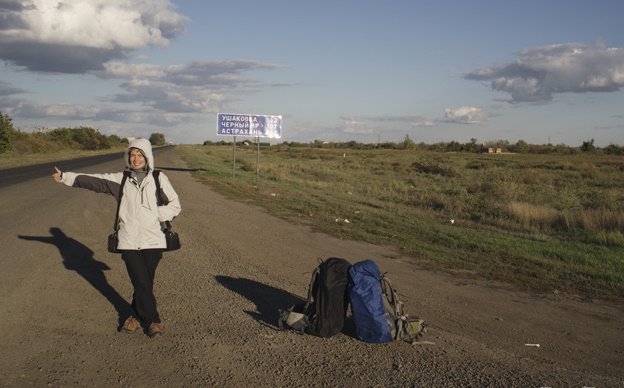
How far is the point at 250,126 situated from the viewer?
28750 millimetres

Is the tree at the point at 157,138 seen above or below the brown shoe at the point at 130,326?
above

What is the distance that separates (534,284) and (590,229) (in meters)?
6.91

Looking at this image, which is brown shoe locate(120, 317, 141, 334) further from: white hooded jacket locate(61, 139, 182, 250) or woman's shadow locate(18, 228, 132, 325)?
white hooded jacket locate(61, 139, 182, 250)

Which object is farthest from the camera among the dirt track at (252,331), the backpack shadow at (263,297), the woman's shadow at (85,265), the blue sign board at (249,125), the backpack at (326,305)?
the blue sign board at (249,125)

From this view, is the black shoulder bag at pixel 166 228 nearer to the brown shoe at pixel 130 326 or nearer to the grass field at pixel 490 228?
the brown shoe at pixel 130 326

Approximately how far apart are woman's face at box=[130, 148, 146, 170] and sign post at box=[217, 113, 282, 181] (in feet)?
77.7

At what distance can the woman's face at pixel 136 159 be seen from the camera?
4.82m

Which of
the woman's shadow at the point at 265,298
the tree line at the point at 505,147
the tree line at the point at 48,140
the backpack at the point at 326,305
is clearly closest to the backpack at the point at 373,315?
the backpack at the point at 326,305

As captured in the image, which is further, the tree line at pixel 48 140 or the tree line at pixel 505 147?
the tree line at pixel 505 147

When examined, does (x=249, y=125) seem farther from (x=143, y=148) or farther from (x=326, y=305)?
(x=326, y=305)

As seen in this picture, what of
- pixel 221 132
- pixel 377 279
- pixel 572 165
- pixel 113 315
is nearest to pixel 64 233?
pixel 113 315

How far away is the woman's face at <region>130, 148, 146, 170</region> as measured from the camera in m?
4.82

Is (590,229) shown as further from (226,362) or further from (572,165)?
(572,165)

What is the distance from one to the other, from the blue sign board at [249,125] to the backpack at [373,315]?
24342 mm
